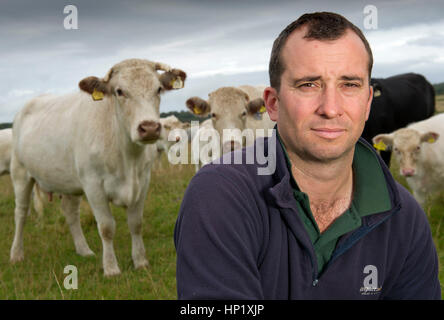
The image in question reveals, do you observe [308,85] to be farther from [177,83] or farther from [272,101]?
[177,83]

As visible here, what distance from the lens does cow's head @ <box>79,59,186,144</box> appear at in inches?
228

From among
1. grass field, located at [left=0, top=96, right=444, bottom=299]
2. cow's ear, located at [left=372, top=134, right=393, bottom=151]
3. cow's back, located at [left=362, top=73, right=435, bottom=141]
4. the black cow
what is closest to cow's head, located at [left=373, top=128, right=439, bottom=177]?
cow's ear, located at [left=372, top=134, right=393, bottom=151]

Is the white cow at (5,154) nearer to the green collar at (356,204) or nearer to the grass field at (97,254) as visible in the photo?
the grass field at (97,254)

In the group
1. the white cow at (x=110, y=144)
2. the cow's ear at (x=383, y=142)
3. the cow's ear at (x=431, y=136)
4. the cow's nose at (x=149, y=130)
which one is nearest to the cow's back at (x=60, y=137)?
the white cow at (x=110, y=144)

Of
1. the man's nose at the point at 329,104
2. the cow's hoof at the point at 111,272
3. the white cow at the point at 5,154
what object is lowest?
the cow's hoof at the point at 111,272

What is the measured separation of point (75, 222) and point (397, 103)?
729cm

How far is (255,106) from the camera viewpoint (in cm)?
717

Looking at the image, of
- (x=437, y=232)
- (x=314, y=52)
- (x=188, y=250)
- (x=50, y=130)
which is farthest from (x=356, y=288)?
(x=50, y=130)

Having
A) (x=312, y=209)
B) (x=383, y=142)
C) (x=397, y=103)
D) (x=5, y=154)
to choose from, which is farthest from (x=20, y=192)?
(x=397, y=103)

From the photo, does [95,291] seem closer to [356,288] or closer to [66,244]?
[66,244]

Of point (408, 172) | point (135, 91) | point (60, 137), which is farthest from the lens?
point (408, 172)

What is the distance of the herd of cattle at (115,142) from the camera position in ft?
20.1

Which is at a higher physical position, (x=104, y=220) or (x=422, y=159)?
(x=422, y=159)

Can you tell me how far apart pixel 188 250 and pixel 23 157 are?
6.74 meters
